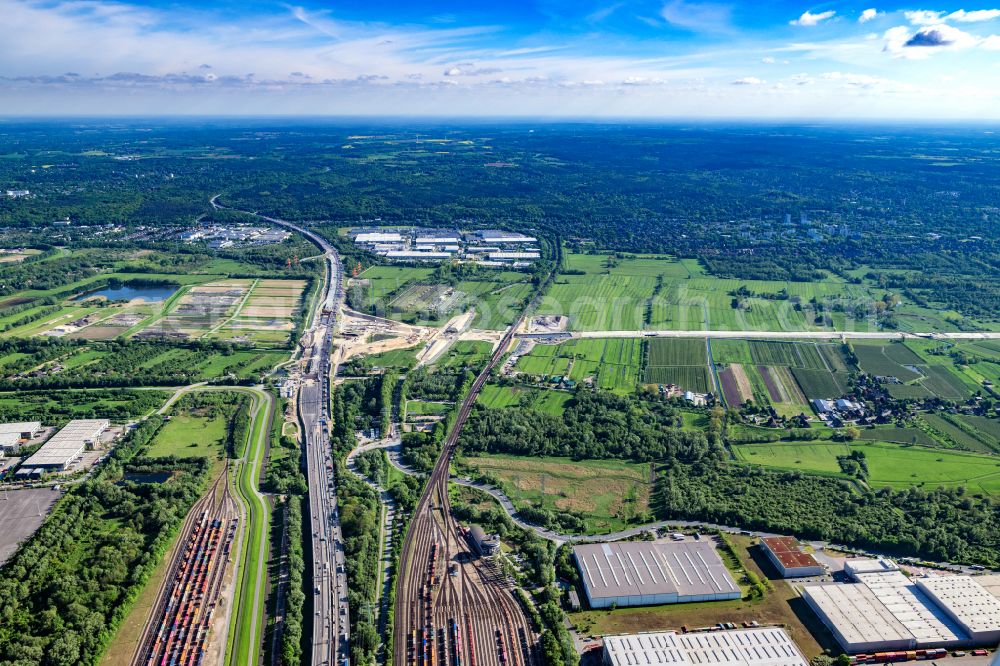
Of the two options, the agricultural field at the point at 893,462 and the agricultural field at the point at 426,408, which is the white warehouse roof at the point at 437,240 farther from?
the agricultural field at the point at 893,462

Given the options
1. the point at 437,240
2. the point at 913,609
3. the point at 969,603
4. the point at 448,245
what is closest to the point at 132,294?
the point at 437,240

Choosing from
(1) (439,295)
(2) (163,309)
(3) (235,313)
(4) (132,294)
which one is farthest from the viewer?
(1) (439,295)

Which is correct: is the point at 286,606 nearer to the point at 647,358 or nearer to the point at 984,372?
the point at 647,358

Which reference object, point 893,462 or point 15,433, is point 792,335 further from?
point 15,433

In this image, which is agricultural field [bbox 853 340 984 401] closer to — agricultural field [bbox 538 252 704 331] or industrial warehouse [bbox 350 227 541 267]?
agricultural field [bbox 538 252 704 331]

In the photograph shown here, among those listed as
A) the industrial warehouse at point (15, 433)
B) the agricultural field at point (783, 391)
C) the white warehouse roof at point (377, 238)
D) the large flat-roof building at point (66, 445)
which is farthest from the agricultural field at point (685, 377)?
the white warehouse roof at point (377, 238)

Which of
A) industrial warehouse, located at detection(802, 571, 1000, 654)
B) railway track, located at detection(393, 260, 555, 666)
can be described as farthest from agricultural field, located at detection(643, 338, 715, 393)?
railway track, located at detection(393, 260, 555, 666)
